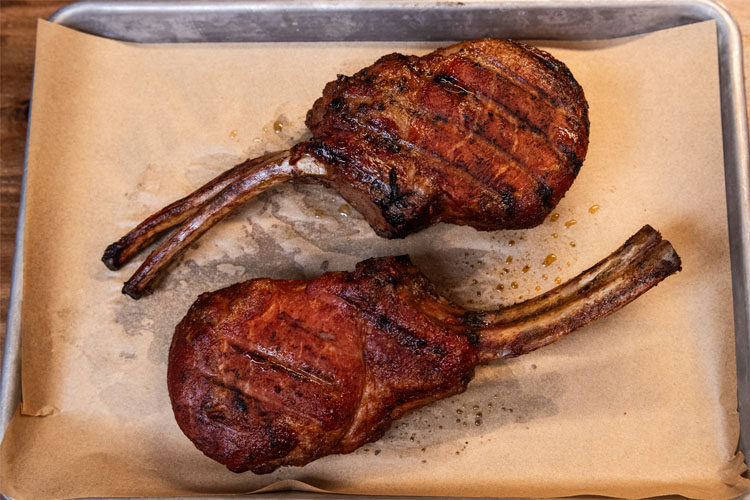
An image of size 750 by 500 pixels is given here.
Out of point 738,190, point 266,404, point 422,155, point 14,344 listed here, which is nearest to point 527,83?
point 422,155

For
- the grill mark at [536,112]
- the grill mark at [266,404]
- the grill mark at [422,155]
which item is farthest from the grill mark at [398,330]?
the grill mark at [536,112]

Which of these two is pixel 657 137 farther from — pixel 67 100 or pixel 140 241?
pixel 67 100

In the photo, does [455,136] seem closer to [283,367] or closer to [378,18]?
[378,18]

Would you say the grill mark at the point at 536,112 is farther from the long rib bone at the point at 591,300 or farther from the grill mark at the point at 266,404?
the grill mark at the point at 266,404

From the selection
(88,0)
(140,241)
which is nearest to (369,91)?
(140,241)

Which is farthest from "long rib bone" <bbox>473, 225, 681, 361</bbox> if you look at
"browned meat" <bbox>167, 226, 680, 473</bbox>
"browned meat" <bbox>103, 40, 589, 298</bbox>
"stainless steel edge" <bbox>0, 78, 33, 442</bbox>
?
"stainless steel edge" <bbox>0, 78, 33, 442</bbox>

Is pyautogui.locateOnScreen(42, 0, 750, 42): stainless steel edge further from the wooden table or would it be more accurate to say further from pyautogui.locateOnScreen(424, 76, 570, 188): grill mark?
pyautogui.locateOnScreen(424, 76, 570, 188): grill mark
